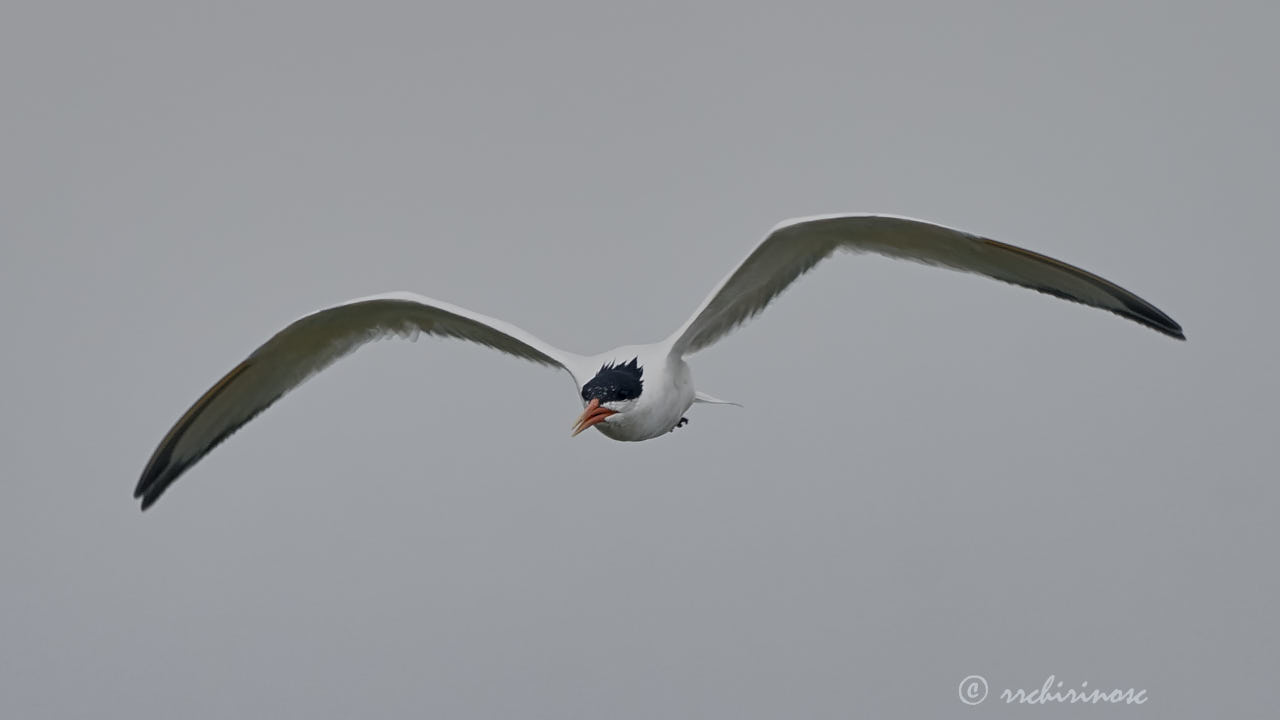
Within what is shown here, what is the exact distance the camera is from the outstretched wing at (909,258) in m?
7.00

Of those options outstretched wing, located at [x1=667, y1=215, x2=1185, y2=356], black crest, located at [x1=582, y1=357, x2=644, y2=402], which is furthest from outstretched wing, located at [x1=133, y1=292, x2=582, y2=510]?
outstretched wing, located at [x1=667, y1=215, x2=1185, y2=356]

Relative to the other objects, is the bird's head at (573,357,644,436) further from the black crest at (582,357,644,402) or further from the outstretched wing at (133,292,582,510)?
the outstretched wing at (133,292,582,510)

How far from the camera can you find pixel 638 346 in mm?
7625

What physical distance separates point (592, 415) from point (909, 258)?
2034 mm

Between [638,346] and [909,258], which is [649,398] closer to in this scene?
[638,346]

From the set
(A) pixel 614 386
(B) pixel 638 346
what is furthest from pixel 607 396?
(B) pixel 638 346

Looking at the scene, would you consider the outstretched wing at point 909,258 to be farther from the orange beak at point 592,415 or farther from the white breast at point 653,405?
the orange beak at point 592,415

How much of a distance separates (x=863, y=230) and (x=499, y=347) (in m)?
2.52

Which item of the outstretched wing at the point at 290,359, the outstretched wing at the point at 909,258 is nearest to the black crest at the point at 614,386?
the outstretched wing at the point at 909,258

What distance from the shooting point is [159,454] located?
27.3 ft

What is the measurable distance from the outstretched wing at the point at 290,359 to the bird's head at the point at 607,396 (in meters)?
0.87

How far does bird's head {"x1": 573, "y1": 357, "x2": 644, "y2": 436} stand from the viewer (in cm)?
703

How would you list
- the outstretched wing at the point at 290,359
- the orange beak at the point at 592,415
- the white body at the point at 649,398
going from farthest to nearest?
the outstretched wing at the point at 290,359 → the white body at the point at 649,398 → the orange beak at the point at 592,415

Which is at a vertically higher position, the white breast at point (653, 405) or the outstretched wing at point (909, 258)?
the outstretched wing at point (909, 258)
